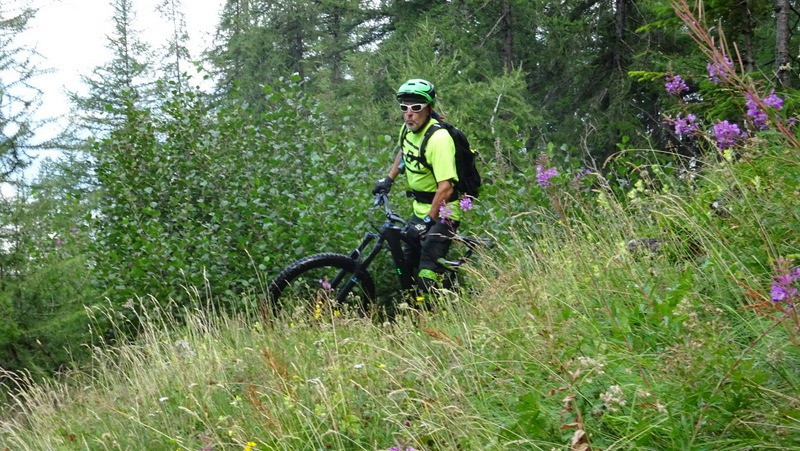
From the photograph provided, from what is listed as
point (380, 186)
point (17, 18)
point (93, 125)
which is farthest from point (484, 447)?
point (93, 125)

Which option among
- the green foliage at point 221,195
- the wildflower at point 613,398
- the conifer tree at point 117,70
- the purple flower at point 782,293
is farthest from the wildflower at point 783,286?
the conifer tree at point 117,70

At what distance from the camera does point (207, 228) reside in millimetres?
9508

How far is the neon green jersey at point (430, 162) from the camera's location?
6.55m

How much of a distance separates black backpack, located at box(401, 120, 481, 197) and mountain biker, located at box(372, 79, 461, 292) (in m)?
0.05

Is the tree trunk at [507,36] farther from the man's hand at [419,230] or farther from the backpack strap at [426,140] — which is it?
the backpack strap at [426,140]

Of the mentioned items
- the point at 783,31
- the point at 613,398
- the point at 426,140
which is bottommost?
the point at 613,398

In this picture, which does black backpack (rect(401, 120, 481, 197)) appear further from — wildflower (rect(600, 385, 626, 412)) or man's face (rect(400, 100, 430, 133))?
wildflower (rect(600, 385, 626, 412))

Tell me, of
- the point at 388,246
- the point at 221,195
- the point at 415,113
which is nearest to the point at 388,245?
the point at 388,246

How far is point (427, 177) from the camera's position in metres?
6.86

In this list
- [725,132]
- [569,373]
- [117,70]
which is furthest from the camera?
[117,70]

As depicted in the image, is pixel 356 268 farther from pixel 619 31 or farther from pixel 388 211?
pixel 619 31

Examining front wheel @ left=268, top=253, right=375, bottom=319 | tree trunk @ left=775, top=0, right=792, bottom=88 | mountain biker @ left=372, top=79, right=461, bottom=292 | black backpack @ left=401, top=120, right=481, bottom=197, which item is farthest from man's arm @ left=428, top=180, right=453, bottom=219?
tree trunk @ left=775, top=0, right=792, bottom=88

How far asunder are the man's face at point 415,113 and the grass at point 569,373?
6.23 ft

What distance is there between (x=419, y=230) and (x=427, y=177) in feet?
1.60
